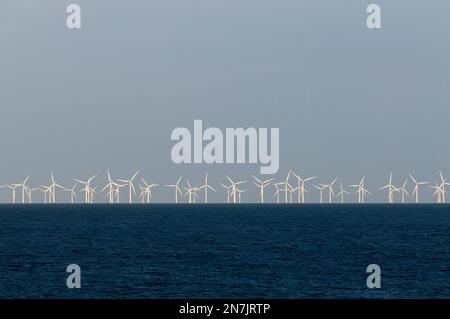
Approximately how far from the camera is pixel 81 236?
552 ft

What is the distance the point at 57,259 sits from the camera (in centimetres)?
11106

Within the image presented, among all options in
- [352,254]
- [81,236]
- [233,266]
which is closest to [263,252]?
[352,254]

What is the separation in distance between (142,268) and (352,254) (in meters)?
37.9

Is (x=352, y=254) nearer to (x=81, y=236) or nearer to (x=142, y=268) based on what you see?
(x=142, y=268)

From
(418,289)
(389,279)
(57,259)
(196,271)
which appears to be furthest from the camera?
(57,259)
